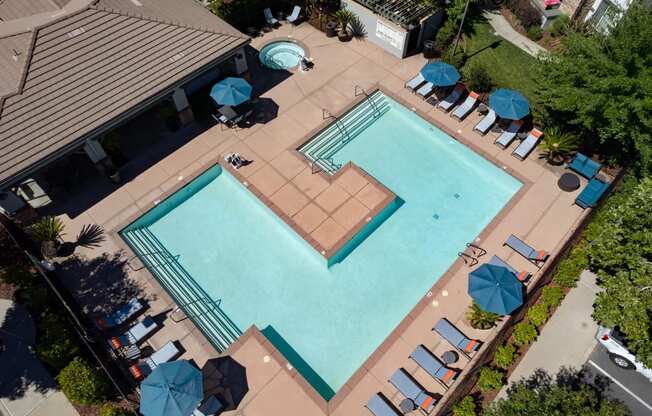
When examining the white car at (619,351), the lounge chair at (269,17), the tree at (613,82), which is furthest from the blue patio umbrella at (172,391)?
the lounge chair at (269,17)

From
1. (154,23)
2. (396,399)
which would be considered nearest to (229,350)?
(396,399)

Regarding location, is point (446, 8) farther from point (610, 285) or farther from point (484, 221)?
point (610, 285)

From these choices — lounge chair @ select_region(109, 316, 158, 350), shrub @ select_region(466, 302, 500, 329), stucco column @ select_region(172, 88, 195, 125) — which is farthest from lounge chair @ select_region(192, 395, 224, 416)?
stucco column @ select_region(172, 88, 195, 125)

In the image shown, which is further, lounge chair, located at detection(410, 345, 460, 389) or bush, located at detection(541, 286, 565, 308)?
bush, located at detection(541, 286, 565, 308)

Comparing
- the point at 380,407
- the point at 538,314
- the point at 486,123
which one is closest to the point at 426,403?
the point at 380,407

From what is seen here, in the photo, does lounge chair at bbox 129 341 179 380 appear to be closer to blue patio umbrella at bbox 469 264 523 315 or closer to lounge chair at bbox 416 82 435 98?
blue patio umbrella at bbox 469 264 523 315

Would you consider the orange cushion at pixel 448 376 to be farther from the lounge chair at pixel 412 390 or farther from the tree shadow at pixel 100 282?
the tree shadow at pixel 100 282

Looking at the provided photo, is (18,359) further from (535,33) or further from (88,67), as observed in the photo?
(535,33)
